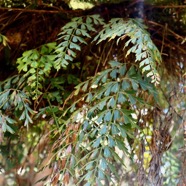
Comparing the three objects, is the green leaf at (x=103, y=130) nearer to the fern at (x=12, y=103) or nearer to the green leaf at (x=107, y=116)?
the green leaf at (x=107, y=116)

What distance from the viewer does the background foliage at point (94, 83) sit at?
0.75 meters

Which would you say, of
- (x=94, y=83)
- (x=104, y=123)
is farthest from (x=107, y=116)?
(x=94, y=83)

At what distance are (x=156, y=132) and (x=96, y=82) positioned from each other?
0.24 meters

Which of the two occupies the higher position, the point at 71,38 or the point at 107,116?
the point at 71,38

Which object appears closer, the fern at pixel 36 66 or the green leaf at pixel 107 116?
the green leaf at pixel 107 116

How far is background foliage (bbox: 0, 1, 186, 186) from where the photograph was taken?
0.75 m

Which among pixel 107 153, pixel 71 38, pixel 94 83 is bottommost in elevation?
pixel 107 153

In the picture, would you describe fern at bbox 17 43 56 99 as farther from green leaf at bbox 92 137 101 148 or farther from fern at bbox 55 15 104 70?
green leaf at bbox 92 137 101 148

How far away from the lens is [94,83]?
2.72 ft

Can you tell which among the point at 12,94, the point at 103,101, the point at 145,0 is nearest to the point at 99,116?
the point at 103,101

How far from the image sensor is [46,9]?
1.00 m

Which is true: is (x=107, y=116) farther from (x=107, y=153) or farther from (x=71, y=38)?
(x=71, y=38)

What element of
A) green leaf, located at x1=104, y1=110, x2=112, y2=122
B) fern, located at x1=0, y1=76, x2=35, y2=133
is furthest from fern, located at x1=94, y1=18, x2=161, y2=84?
fern, located at x1=0, y1=76, x2=35, y2=133

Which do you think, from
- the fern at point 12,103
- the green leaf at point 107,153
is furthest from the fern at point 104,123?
the fern at point 12,103
